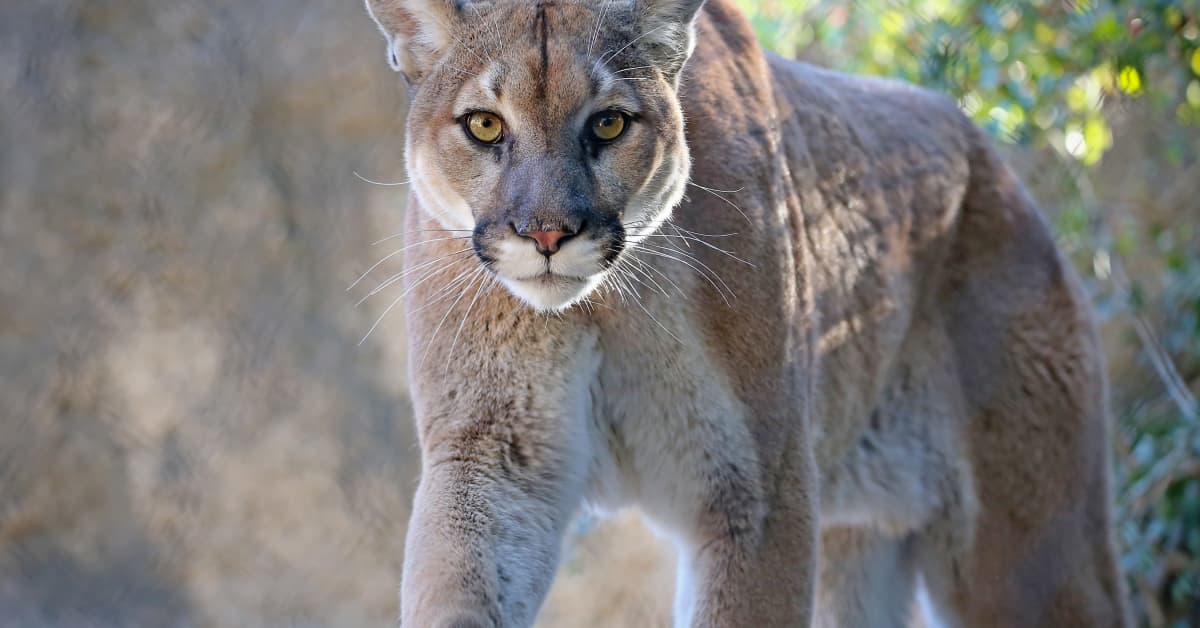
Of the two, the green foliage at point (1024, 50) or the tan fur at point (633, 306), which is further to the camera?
the green foliage at point (1024, 50)

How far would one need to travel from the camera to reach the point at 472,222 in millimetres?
2715

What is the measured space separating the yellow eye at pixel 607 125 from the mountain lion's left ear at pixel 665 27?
8.2 inches

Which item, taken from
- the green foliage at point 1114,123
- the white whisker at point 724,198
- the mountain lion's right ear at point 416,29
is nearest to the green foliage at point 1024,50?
Answer: the green foliage at point 1114,123

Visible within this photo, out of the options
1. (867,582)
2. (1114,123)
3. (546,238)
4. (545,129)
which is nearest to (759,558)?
(546,238)

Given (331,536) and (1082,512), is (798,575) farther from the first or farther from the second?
(331,536)

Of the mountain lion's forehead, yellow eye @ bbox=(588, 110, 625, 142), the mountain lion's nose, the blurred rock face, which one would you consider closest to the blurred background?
the blurred rock face

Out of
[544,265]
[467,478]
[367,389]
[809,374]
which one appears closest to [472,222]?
[544,265]

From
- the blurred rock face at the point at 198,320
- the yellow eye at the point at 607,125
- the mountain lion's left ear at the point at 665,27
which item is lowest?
the blurred rock face at the point at 198,320

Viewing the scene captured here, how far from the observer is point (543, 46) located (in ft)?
8.75

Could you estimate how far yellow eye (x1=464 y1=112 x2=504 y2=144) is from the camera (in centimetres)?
266

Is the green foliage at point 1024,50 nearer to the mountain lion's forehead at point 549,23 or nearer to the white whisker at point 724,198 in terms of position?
the white whisker at point 724,198

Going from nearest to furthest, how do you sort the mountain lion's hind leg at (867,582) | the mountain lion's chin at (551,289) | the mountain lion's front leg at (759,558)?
the mountain lion's chin at (551,289)
the mountain lion's front leg at (759,558)
the mountain lion's hind leg at (867,582)

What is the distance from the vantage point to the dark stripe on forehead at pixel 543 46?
2611mm

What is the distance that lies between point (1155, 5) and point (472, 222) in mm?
3420
